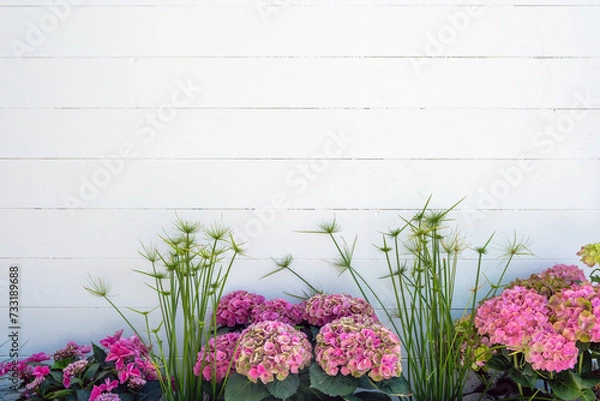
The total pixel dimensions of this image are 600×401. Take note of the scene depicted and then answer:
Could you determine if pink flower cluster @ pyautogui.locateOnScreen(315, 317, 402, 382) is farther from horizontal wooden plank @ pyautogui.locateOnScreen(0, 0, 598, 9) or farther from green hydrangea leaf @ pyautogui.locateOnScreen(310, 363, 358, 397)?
horizontal wooden plank @ pyautogui.locateOnScreen(0, 0, 598, 9)

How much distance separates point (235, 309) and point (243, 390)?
1.22 feet

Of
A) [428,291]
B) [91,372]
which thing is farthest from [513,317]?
[91,372]

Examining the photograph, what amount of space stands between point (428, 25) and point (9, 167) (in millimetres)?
1660

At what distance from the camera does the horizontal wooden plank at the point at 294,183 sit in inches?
89.0

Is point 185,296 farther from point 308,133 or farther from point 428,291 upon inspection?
point 428,291

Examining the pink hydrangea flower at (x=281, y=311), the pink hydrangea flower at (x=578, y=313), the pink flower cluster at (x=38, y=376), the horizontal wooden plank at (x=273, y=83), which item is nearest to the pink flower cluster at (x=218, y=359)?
the pink hydrangea flower at (x=281, y=311)

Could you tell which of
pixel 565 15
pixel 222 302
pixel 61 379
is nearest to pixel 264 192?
pixel 222 302

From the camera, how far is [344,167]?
2.27 metres

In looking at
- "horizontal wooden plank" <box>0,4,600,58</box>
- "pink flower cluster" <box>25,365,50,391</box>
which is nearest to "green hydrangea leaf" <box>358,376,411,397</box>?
"pink flower cluster" <box>25,365,50,391</box>

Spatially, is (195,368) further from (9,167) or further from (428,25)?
(428,25)

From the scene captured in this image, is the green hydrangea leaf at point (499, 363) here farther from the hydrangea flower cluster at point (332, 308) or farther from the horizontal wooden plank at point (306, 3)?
the horizontal wooden plank at point (306, 3)

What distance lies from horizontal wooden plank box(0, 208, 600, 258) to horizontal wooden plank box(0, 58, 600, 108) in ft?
1.32

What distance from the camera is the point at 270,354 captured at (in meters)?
1.80

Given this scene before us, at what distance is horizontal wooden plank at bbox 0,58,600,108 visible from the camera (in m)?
2.25
